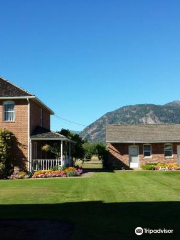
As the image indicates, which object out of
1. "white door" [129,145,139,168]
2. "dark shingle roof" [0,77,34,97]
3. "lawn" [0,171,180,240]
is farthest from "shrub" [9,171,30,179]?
"white door" [129,145,139,168]

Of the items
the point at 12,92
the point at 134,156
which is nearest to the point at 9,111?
the point at 12,92

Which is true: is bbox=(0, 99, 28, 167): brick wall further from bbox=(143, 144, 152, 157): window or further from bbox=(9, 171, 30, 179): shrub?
Result: bbox=(143, 144, 152, 157): window

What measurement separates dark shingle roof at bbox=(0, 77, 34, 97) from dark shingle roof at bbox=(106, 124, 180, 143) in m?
11.6

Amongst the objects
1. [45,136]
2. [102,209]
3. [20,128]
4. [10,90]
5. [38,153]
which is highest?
[10,90]

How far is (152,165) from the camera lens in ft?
109

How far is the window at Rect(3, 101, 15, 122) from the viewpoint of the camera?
89.8 feet

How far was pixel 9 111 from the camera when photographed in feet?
90.1

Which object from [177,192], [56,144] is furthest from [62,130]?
[177,192]

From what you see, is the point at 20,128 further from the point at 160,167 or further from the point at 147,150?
the point at 147,150

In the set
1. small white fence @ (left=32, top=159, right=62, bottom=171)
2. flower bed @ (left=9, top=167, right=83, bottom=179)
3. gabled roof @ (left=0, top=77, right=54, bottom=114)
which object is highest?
gabled roof @ (left=0, top=77, right=54, bottom=114)

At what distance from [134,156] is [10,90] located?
1515cm

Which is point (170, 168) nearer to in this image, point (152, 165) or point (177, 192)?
point (152, 165)

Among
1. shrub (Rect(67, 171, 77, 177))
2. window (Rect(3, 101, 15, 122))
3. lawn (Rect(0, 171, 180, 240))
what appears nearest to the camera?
lawn (Rect(0, 171, 180, 240))

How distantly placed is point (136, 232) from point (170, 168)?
24.8 m
